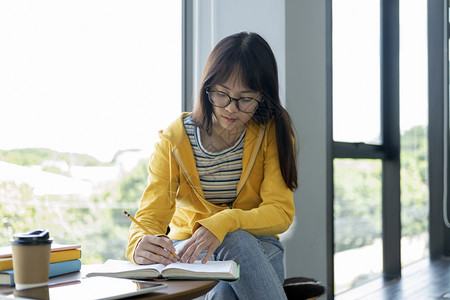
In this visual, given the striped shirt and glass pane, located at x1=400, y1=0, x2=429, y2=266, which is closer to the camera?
the striped shirt

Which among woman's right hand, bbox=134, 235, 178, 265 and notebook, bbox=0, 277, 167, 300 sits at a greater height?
woman's right hand, bbox=134, 235, 178, 265

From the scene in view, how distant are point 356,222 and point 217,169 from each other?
1.56 meters

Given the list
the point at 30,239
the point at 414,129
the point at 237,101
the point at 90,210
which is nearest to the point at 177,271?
the point at 30,239

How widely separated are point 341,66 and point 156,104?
3.54 feet

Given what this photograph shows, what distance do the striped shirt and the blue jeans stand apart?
0.24 metres

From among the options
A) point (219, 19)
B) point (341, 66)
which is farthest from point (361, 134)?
point (219, 19)

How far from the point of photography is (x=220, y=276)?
1.03 meters

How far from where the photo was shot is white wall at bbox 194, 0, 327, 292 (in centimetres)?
192

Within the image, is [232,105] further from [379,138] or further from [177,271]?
[379,138]

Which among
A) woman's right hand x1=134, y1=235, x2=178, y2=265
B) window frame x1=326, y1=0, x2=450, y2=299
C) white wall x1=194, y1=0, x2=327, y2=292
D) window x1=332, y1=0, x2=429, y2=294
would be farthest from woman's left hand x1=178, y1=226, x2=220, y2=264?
window x1=332, y1=0, x2=429, y2=294

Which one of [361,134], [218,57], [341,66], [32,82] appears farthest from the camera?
[361,134]

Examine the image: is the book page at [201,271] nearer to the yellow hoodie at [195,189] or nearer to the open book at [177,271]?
the open book at [177,271]

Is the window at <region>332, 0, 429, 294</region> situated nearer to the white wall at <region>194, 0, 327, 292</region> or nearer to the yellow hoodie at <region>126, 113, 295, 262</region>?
the white wall at <region>194, 0, 327, 292</region>

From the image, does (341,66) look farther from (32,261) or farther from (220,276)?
(32,261)
